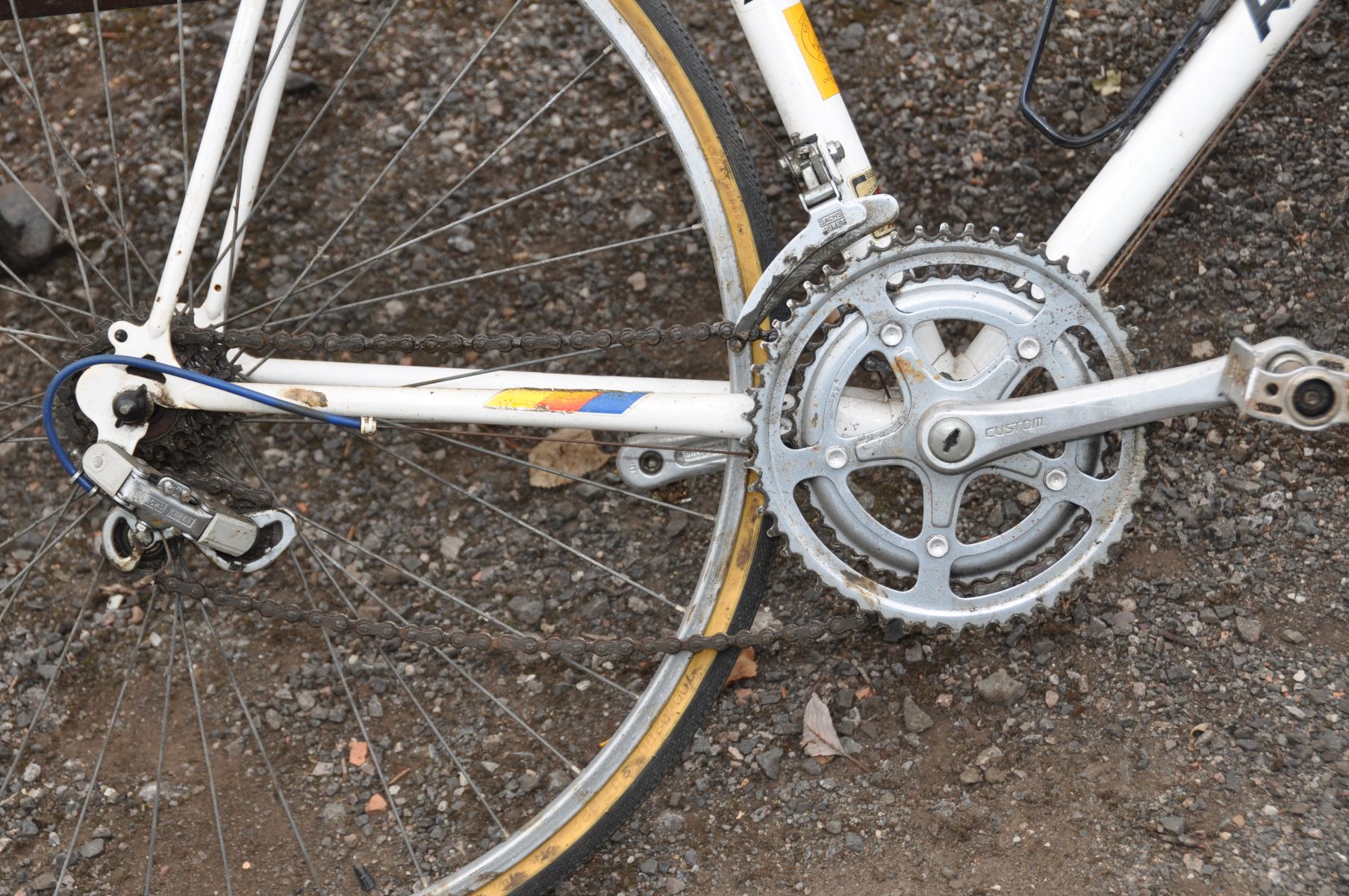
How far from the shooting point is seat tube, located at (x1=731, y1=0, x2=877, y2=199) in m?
1.74

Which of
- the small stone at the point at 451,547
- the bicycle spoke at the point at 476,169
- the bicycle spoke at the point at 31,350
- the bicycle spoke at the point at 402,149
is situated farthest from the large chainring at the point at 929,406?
the bicycle spoke at the point at 31,350

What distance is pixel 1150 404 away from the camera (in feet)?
5.20

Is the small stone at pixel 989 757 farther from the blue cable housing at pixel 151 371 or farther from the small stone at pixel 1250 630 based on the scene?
the blue cable housing at pixel 151 371

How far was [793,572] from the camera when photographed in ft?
7.14

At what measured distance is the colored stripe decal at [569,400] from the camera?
1.74m

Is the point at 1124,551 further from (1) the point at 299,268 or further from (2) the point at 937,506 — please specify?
(1) the point at 299,268

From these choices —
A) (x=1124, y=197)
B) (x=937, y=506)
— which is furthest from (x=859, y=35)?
(x=937, y=506)

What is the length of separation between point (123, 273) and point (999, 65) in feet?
6.45

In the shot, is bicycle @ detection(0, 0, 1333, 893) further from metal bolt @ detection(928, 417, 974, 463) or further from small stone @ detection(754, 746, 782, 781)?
small stone @ detection(754, 746, 782, 781)

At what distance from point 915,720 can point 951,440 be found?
2.11ft

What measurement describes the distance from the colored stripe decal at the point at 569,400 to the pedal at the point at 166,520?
41cm

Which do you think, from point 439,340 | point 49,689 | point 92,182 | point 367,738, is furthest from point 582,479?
point 92,182

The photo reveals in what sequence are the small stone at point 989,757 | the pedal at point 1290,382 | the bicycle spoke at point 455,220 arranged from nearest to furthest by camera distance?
1. the pedal at point 1290,382
2. the bicycle spoke at point 455,220
3. the small stone at point 989,757

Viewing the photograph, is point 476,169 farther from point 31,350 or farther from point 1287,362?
point 1287,362
